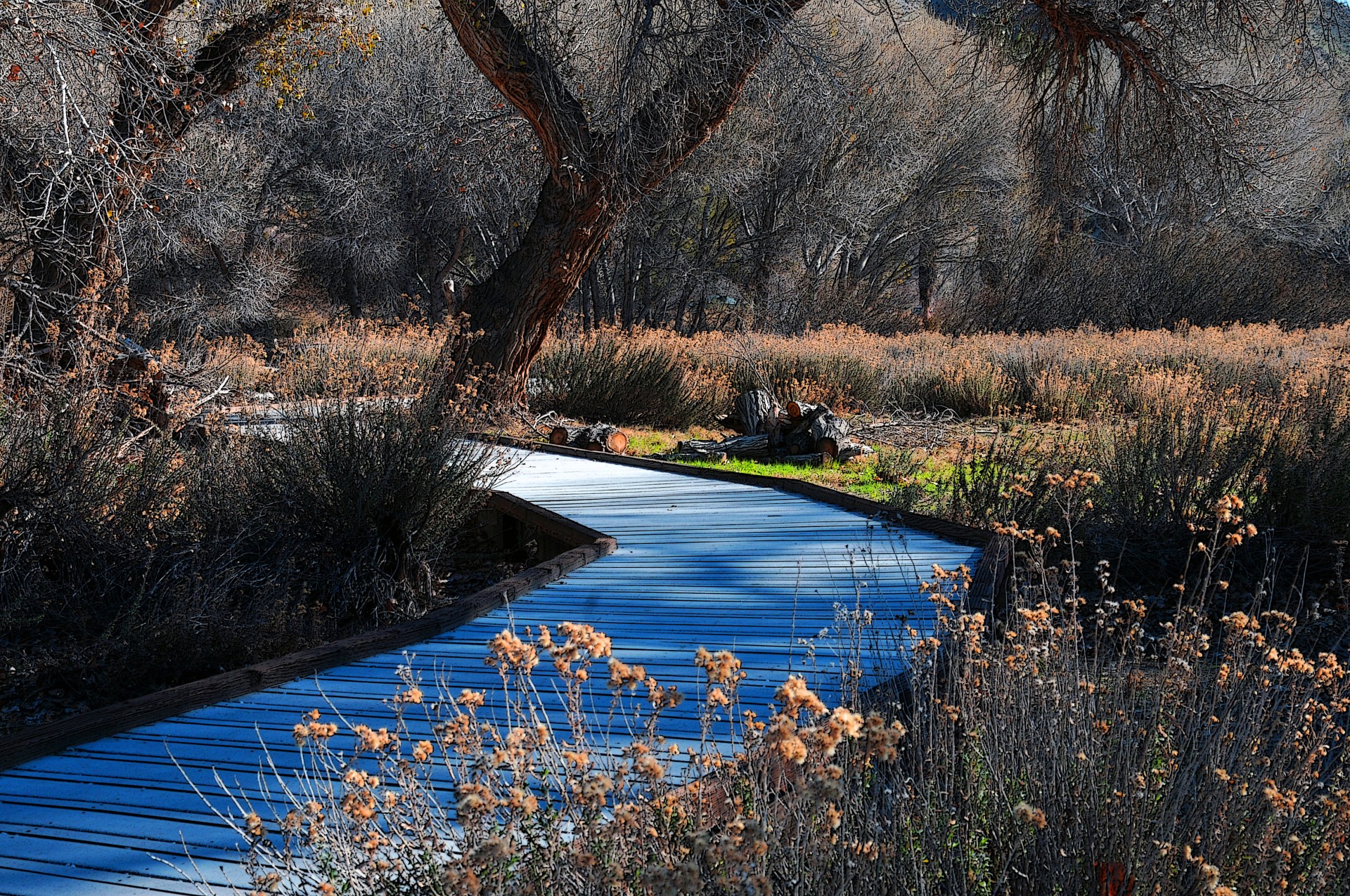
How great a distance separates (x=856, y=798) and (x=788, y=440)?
8349 millimetres

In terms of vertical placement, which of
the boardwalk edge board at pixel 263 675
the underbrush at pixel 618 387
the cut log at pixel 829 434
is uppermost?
the underbrush at pixel 618 387

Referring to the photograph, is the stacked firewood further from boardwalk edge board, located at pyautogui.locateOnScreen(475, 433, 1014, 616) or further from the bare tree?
the bare tree

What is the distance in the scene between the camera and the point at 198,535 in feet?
17.9

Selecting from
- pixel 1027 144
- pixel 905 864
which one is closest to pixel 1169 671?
pixel 905 864

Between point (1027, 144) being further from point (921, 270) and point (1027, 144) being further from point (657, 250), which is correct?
point (921, 270)

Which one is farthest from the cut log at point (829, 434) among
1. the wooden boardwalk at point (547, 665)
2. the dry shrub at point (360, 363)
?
the dry shrub at point (360, 363)

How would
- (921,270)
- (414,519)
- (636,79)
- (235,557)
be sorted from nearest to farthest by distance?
(235,557)
(414,519)
(636,79)
(921,270)

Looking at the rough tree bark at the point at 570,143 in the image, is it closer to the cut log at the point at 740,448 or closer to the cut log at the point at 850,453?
the cut log at the point at 740,448

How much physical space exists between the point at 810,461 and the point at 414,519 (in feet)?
16.0

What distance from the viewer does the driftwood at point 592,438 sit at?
10188 mm

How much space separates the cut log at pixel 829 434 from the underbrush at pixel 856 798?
688 cm

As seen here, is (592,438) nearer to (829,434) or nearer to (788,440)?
(788,440)

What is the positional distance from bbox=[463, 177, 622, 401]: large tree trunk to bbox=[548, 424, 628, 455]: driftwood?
635 mm

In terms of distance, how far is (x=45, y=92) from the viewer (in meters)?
5.33
